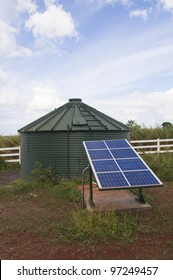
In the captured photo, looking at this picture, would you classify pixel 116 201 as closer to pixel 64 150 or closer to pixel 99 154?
pixel 99 154

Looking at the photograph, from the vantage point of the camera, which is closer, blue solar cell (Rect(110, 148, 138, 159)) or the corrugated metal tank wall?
blue solar cell (Rect(110, 148, 138, 159))

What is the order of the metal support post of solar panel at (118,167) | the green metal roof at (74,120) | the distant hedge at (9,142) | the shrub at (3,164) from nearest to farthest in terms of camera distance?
the metal support post of solar panel at (118,167), the green metal roof at (74,120), the shrub at (3,164), the distant hedge at (9,142)

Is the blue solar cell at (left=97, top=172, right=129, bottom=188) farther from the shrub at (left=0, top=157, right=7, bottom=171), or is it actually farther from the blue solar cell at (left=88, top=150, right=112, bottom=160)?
the shrub at (left=0, top=157, right=7, bottom=171)

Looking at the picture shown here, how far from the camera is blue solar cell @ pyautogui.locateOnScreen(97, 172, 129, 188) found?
275 inches

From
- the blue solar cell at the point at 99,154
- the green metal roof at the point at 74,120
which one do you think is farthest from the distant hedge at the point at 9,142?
the blue solar cell at the point at 99,154

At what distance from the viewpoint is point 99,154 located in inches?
338

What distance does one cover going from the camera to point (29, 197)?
32.4 feet

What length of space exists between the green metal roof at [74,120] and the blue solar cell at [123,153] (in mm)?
5089

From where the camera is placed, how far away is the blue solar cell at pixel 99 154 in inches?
331

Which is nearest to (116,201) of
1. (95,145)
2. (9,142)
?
(95,145)

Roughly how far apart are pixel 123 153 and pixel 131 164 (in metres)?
0.65

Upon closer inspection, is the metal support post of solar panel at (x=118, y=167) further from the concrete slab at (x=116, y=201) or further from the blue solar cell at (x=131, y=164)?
the concrete slab at (x=116, y=201)

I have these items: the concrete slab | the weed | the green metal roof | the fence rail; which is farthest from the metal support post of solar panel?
the fence rail

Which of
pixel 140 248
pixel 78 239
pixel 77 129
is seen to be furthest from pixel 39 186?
pixel 140 248
